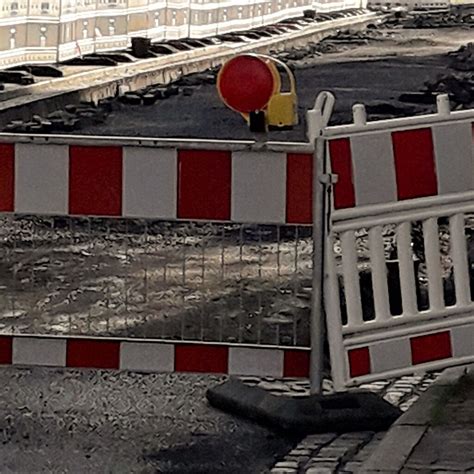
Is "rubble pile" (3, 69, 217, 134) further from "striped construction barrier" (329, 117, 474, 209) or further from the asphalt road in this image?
"striped construction barrier" (329, 117, 474, 209)

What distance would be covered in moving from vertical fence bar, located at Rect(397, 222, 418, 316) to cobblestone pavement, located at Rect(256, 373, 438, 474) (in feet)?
1.26

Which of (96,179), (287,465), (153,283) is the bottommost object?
(287,465)

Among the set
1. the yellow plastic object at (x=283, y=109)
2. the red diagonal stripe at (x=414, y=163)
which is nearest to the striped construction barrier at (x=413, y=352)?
the red diagonal stripe at (x=414, y=163)

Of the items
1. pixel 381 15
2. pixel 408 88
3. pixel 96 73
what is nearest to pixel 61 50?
pixel 96 73

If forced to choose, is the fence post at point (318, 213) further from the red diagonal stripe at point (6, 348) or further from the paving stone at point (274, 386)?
the red diagonal stripe at point (6, 348)

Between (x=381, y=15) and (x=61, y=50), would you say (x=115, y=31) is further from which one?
(x=381, y=15)

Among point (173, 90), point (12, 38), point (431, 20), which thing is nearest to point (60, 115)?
point (12, 38)

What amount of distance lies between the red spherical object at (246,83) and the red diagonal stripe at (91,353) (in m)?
1.01

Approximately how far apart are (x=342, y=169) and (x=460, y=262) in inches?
28.9

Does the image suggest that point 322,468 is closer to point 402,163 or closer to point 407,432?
point 407,432

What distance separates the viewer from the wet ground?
21.5 metres

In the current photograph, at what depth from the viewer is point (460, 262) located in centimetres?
687

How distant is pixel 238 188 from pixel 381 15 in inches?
2620

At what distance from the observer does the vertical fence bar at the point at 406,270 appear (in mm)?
6645
